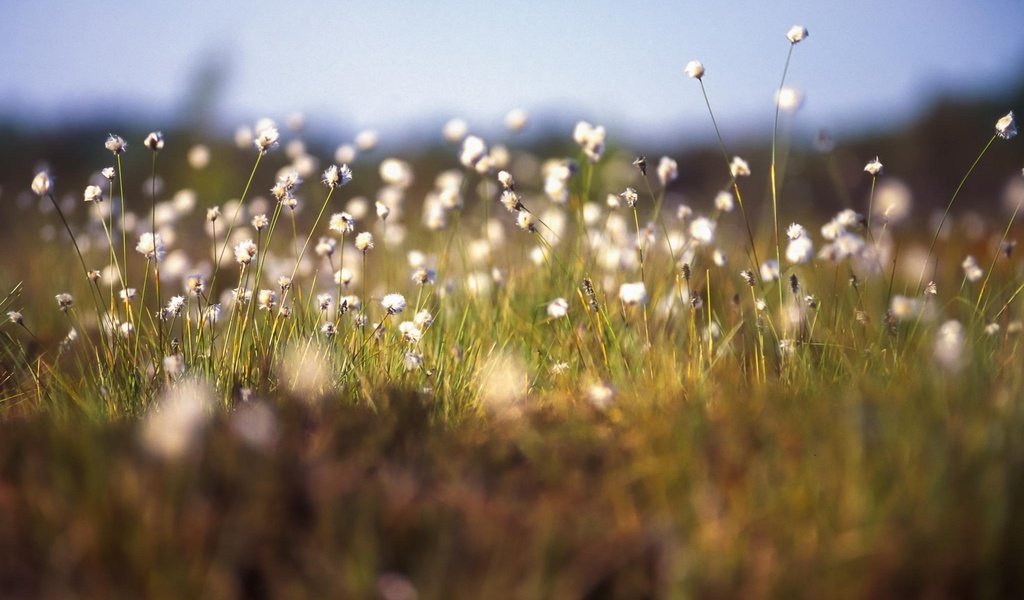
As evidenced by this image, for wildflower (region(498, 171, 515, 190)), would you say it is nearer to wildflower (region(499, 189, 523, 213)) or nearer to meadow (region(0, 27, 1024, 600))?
wildflower (region(499, 189, 523, 213))

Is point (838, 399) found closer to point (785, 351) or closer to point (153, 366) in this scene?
point (785, 351)

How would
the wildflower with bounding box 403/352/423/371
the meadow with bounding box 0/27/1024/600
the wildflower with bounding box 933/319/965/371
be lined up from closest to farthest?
1. the meadow with bounding box 0/27/1024/600
2. the wildflower with bounding box 933/319/965/371
3. the wildflower with bounding box 403/352/423/371

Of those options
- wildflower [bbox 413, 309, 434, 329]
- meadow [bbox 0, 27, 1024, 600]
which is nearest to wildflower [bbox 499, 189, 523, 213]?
meadow [bbox 0, 27, 1024, 600]

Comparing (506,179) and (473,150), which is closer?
(506,179)

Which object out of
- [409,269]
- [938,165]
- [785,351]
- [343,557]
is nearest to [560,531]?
[343,557]

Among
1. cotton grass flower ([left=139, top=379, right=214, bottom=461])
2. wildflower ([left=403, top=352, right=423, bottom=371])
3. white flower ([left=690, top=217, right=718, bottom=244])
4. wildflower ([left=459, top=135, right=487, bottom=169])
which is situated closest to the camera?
cotton grass flower ([left=139, top=379, right=214, bottom=461])

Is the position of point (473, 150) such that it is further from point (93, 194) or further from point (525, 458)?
point (525, 458)

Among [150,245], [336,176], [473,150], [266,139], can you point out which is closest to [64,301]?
[150,245]

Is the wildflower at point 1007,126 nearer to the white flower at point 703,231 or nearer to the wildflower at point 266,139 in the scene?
the white flower at point 703,231

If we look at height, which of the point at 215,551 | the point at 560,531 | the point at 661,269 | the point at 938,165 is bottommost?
the point at 215,551

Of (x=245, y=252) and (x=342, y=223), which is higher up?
(x=342, y=223)

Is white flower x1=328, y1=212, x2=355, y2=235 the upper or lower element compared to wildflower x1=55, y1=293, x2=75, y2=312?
upper
